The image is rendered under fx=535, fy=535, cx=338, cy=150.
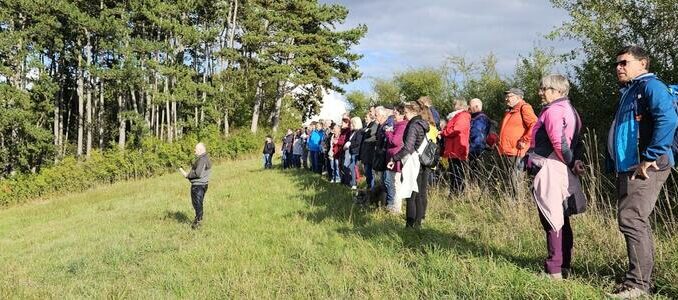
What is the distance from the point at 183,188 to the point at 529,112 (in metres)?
13.6

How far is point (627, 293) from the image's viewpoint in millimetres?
3633

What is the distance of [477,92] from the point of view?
30.5 meters

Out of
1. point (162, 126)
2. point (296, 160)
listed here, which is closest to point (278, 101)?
point (162, 126)

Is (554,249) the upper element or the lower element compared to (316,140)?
lower

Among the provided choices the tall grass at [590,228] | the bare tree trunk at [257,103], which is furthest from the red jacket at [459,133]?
the bare tree trunk at [257,103]

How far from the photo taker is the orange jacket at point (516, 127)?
690 cm

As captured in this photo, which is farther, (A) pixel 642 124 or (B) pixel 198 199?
(B) pixel 198 199

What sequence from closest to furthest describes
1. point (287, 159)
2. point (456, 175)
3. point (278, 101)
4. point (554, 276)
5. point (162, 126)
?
point (554, 276)
point (456, 175)
point (287, 159)
point (162, 126)
point (278, 101)

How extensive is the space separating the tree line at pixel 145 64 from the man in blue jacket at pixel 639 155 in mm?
32994

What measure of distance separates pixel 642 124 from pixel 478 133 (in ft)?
15.8

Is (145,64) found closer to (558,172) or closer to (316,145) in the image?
(316,145)

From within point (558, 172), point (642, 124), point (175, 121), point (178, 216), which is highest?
point (175, 121)

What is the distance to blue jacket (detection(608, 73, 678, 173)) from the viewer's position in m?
3.42

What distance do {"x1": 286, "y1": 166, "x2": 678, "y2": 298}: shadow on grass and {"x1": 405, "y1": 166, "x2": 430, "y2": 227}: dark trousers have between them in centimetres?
15
